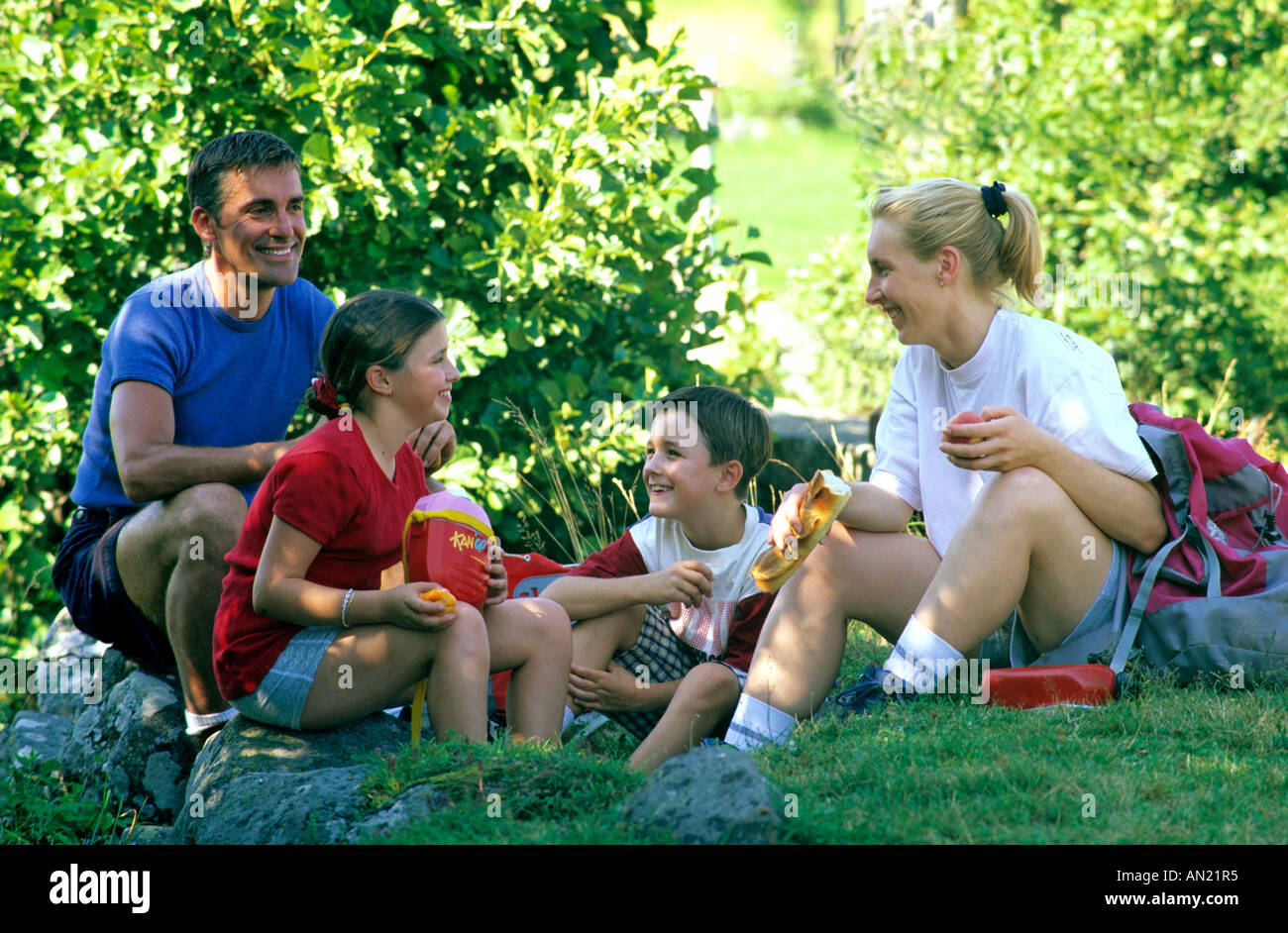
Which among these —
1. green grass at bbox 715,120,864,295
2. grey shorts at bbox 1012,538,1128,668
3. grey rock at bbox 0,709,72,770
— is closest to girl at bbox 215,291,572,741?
grey shorts at bbox 1012,538,1128,668

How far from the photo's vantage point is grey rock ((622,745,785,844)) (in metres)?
2.60

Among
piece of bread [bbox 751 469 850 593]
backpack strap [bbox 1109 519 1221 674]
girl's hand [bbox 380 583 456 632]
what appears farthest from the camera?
piece of bread [bbox 751 469 850 593]

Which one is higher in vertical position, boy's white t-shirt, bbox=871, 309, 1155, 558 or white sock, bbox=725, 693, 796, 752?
boy's white t-shirt, bbox=871, 309, 1155, 558

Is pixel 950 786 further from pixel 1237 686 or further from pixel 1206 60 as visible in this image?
pixel 1206 60

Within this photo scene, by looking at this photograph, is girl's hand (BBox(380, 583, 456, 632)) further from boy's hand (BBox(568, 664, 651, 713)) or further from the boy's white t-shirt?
the boy's white t-shirt

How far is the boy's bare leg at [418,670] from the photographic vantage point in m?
3.30

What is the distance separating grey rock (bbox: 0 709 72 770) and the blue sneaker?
2.68 meters

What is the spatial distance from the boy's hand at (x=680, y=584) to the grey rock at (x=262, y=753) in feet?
2.57

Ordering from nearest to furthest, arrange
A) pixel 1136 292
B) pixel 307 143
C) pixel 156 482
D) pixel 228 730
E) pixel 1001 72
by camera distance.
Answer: pixel 228 730 → pixel 156 482 → pixel 307 143 → pixel 1136 292 → pixel 1001 72

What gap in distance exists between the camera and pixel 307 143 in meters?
4.82

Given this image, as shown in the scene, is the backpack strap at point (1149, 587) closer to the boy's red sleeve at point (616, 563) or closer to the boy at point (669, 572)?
the boy at point (669, 572)

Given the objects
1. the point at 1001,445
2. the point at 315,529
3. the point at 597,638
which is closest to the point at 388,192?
the point at 597,638

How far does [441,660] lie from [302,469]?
582 mm

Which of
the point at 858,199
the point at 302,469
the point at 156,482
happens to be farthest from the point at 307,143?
the point at 858,199
